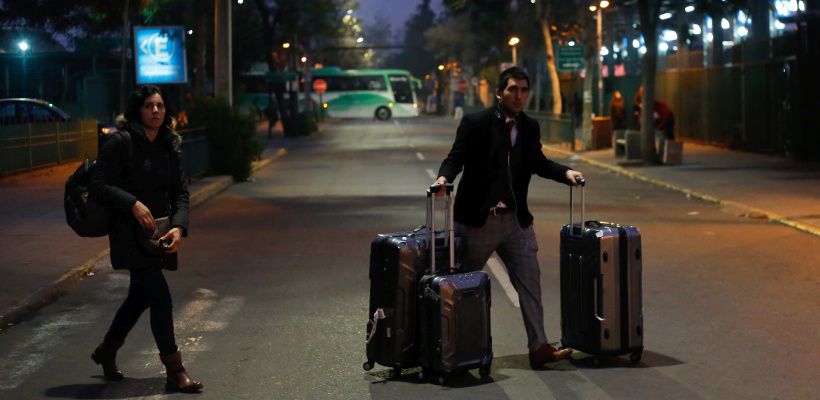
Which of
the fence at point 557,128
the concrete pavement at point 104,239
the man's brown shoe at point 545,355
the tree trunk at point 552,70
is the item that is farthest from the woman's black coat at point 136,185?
the tree trunk at point 552,70

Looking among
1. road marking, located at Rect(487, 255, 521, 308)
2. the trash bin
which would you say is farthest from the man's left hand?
the trash bin

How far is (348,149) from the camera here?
42469 millimetres

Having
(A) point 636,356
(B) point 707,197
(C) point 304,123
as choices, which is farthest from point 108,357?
(C) point 304,123

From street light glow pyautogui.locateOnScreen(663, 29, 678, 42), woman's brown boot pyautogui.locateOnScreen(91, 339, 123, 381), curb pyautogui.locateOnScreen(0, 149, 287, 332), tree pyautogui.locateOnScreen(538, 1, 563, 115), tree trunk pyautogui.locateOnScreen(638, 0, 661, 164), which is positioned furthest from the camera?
street light glow pyautogui.locateOnScreen(663, 29, 678, 42)

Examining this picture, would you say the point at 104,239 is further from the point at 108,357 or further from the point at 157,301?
the point at 157,301

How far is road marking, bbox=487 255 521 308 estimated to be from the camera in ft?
35.6

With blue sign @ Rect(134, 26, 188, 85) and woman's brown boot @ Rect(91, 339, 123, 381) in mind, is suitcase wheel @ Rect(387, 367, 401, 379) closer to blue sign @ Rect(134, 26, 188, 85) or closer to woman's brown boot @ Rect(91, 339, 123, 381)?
woman's brown boot @ Rect(91, 339, 123, 381)

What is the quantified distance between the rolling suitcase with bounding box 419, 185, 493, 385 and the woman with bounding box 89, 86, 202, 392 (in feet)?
4.47

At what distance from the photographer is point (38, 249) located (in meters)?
14.1

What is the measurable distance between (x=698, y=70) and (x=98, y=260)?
1175 inches

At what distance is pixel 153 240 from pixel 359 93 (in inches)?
3388

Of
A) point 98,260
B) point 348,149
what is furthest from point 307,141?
point 98,260

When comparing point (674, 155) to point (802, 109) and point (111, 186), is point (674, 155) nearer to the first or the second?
point (802, 109)

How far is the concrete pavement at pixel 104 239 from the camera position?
→ 38.8ft
